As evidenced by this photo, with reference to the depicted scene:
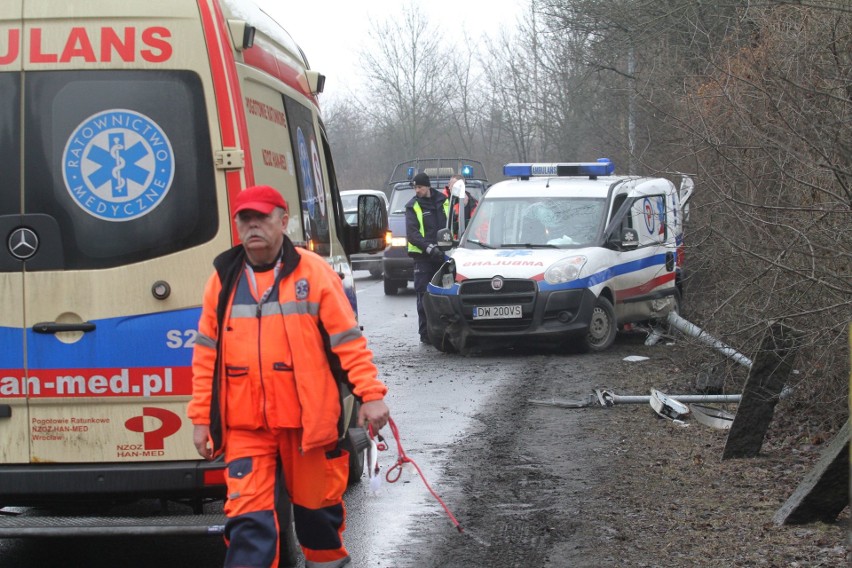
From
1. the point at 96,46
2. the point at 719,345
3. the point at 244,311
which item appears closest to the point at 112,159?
the point at 96,46

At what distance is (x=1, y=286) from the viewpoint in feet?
17.1

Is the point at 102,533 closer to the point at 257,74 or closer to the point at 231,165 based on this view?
the point at 231,165

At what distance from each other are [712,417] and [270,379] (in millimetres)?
5429

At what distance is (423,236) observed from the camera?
15516 mm

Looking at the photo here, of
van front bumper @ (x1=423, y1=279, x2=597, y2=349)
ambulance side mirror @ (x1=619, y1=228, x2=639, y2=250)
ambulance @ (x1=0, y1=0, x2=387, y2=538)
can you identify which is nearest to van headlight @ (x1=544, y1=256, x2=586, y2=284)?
van front bumper @ (x1=423, y1=279, x2=597, y2=349)

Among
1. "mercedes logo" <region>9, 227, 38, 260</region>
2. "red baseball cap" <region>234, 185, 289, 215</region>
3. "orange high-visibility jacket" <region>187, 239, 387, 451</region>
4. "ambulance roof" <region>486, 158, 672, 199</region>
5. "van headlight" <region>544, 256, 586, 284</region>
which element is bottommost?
"van headlight" <region>544, 256, 586, 284</region>

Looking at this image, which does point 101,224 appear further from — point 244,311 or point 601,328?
point 601,328

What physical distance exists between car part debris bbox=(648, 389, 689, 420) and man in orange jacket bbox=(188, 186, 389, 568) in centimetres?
530

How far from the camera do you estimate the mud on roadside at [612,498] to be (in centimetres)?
591

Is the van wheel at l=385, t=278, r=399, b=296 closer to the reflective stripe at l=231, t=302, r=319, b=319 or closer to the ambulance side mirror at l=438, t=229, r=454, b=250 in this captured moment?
the ambulance side mirror at l=438, t=229, r=454, b=250

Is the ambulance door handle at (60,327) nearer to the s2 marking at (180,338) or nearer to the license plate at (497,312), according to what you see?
the s2 marking at (180,338)

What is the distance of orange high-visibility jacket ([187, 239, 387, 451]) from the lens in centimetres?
457

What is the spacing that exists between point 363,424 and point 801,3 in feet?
16.1

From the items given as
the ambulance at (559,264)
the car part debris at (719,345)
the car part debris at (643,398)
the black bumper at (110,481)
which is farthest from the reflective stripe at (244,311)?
the ambulance at (559,264)
